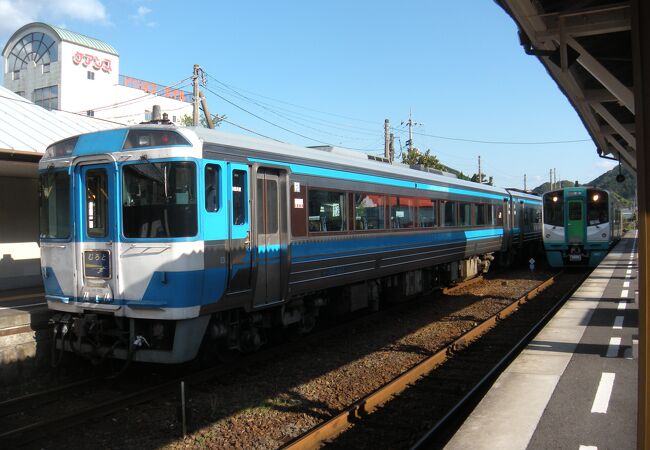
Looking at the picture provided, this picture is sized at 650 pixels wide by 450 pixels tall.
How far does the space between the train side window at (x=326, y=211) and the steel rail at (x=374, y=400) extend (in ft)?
8.61

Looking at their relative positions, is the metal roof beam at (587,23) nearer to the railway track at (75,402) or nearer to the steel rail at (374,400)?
the steel rail at (374,400)

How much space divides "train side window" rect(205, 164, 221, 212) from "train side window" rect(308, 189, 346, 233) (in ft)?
6.97

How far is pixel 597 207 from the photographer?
19312mm

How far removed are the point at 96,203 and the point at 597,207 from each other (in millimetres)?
17611

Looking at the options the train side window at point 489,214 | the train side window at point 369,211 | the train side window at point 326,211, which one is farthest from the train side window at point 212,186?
the train side window at point 489,214

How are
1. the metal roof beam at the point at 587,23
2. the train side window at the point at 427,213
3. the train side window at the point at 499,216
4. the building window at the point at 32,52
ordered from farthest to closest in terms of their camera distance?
the building window at the point at 32,52, the train side window at the point at 499,216, the train side window at the point at 427,213, the metal roof beam at the point at 587,23

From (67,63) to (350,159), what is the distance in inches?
2113

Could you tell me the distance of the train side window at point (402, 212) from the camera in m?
11.1

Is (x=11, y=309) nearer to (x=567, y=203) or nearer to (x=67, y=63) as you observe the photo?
(x=567, y=203)

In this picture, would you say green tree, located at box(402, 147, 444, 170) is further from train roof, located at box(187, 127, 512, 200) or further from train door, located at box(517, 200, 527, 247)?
train roof, located at box(187, 127, 512, 200)

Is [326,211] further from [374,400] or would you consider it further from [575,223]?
[575,223]

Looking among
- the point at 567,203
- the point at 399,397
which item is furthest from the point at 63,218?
the point at 567,203

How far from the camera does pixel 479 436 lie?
4363 mm

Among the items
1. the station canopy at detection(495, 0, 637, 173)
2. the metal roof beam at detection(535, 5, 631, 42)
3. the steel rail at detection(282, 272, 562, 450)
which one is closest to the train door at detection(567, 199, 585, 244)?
the steel rail at detection(282, 272, 562, 450)
